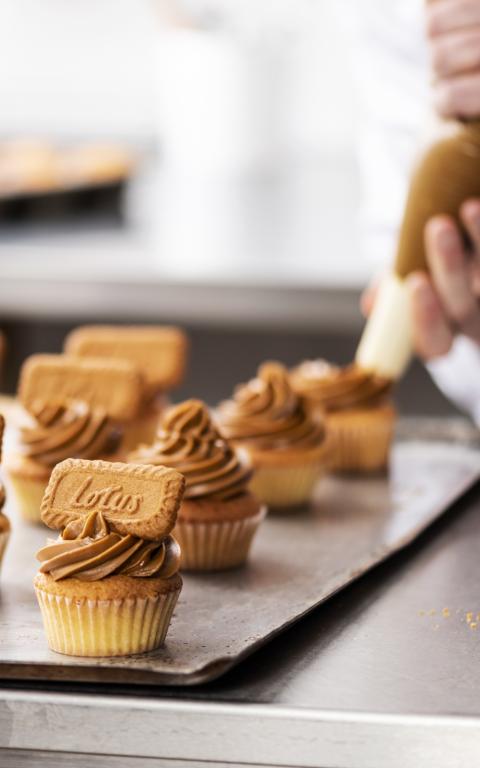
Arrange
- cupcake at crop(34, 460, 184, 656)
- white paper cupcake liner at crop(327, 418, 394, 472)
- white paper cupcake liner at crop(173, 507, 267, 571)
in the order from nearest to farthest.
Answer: cupcake at crop(34, 460, 184, 656)
white paper cupcake liner at crop(173, 507, 267, 571)
white paper cupcake liner at crop(327, 418, 394, 472)

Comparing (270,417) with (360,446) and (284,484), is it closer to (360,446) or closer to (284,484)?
(284,484)

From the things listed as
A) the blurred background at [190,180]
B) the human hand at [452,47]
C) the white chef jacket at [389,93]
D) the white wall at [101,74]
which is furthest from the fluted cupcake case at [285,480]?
the white wall at [101,74]

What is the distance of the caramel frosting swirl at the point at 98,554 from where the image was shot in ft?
5.71

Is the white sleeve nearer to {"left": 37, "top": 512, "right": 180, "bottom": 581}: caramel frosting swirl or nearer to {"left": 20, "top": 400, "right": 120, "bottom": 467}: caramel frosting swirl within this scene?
{"left": 20, "top": 400, "right": 120, "bottom": 467}: caramel frosting swirl

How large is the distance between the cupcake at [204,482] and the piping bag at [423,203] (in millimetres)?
474

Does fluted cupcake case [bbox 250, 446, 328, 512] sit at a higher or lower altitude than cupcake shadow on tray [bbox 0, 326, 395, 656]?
lower

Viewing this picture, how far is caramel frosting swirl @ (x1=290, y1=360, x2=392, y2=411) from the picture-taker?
2.97 metres

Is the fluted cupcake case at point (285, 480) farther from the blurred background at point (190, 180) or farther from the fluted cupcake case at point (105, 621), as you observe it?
the blurred background at point (190, 180)

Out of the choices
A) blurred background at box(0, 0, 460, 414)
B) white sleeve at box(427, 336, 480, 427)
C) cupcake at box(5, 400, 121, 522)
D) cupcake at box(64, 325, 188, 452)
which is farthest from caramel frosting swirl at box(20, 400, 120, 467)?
blurred background at box(0, 0, 460, 414)

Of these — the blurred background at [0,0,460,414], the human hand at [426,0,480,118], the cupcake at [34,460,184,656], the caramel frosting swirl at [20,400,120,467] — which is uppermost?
the human hand at [426,0,480,118]

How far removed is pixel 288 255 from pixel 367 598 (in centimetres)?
226

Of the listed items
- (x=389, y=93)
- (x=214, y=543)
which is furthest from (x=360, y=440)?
(x=389, y=93)

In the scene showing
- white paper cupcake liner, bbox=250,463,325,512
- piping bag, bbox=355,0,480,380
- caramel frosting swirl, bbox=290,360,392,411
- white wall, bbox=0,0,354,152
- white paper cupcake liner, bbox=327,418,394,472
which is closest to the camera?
piping bag, bbox=355,0,480,380

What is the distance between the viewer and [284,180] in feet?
18.6
